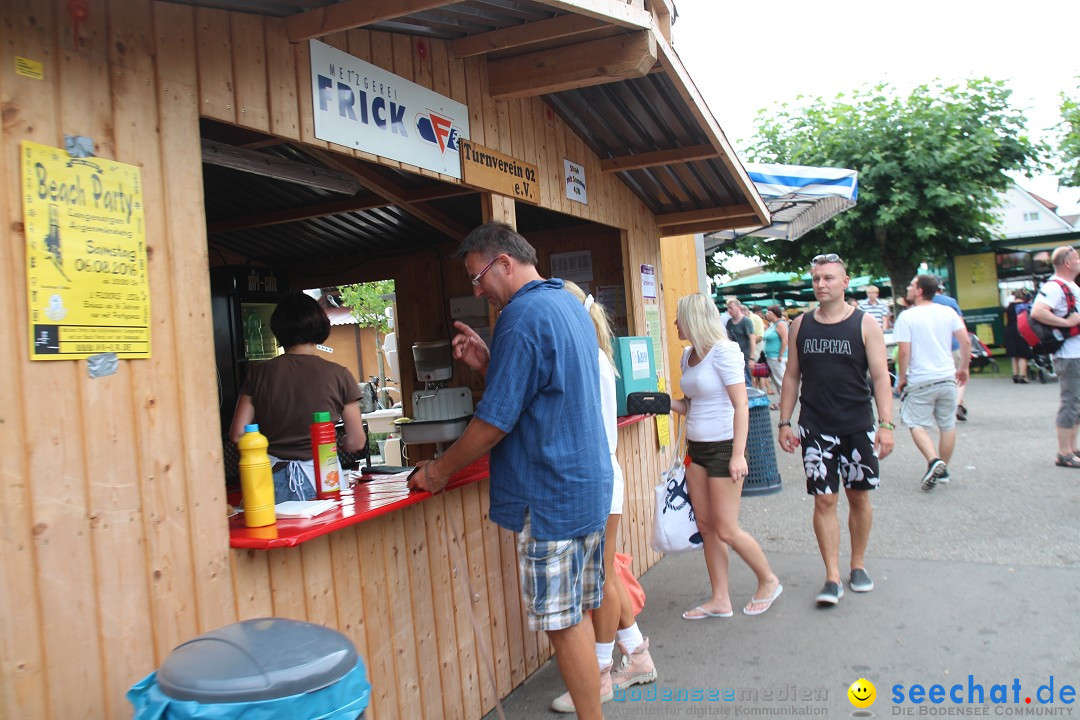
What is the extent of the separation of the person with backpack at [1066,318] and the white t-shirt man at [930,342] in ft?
2.50

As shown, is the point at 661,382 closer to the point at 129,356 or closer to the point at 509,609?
the point at 509,609

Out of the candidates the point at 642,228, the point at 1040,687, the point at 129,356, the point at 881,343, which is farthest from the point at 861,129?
the point at 129,356

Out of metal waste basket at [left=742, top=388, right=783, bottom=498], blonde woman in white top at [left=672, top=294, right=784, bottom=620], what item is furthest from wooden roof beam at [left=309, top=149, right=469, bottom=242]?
metal waste basket at [left=742, top=388, right=783, bottom=498]

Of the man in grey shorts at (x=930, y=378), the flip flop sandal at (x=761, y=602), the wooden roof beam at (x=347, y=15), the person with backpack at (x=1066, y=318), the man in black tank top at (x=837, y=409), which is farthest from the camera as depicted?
the man in grey shorts at (x=930, y=378)

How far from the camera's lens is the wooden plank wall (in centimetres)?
198

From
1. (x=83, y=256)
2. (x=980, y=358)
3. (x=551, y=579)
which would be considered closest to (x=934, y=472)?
(x=551, y=579)

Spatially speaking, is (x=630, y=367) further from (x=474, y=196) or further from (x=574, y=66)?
(x=574, y=66)

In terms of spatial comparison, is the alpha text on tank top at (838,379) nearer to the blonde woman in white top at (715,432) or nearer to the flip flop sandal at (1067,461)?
the blonde woman in white top at (715,432)

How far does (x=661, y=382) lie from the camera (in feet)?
20.8

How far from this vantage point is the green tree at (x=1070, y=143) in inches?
720

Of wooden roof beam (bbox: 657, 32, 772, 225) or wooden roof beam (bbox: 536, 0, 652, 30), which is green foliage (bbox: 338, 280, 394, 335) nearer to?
wooden roof beam (bbox: 657, 32, 772, 225)

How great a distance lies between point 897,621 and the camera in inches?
175

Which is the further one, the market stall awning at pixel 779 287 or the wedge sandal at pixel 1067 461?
the market stall awning at pixel 779 287

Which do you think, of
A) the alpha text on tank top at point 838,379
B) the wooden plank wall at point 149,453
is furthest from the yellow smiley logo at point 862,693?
the wooden plank wall at point 149,453
